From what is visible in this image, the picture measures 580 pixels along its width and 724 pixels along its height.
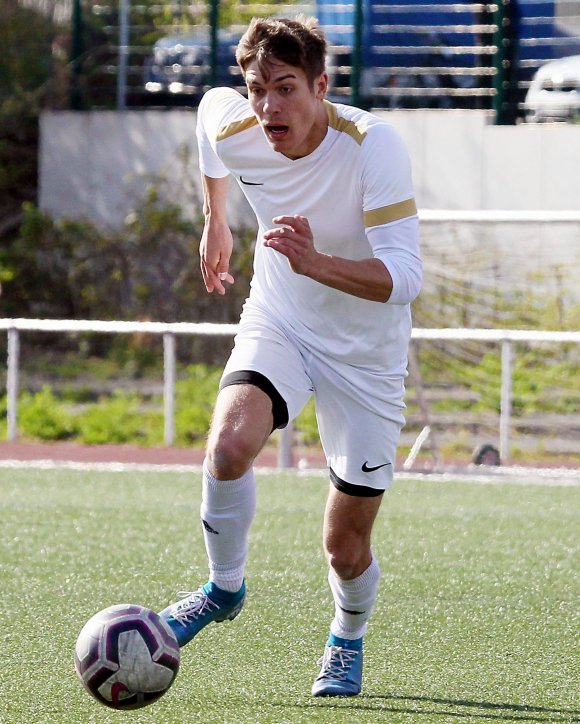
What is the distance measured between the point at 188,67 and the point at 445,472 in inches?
309

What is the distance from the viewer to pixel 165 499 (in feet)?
28.4

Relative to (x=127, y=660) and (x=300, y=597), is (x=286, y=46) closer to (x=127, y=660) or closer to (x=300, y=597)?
(x=127, y=660)

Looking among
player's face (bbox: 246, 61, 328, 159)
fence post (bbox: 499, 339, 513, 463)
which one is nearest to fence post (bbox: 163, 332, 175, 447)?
fence post (bbox: 499, 339, 513, 463)

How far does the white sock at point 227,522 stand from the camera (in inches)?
161

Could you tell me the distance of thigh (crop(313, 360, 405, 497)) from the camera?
430 centimetres

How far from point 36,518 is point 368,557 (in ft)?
12.4

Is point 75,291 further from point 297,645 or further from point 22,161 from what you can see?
point 297,645

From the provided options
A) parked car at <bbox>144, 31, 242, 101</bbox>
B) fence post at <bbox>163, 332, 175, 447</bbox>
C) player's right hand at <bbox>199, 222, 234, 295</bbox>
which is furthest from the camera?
parked car at <bbox>144, 31, 242, 101</bbox>

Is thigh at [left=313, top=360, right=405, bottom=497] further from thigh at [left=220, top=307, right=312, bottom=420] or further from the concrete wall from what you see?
the concrete wall

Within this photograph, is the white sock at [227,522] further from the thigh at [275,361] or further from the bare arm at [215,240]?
the bare arm at [215,240]

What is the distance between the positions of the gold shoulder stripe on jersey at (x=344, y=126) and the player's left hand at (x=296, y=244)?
1.65 feet

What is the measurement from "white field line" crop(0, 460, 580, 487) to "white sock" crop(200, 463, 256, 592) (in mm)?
5507

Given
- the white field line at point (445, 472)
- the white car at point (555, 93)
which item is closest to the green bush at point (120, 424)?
the white field line at point (445, 472)

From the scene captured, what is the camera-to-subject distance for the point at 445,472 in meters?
9.82
